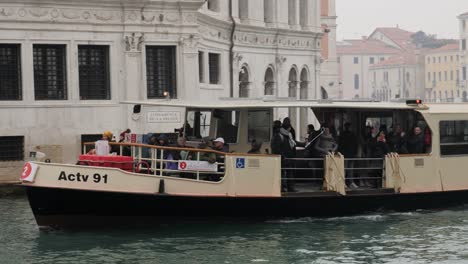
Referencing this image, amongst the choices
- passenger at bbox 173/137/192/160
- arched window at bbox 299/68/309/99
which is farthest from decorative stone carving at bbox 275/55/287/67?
passenger at bbox 173/137/192/160

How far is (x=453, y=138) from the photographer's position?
25531mm

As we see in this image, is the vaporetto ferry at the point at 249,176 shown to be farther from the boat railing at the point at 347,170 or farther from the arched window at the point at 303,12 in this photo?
the arched window at the point at 303,12

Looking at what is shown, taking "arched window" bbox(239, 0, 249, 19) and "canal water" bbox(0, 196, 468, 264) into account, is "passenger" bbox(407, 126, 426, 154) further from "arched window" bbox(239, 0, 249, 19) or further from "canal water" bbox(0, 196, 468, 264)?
"arched window" bbox(239, 0, 249, 19)

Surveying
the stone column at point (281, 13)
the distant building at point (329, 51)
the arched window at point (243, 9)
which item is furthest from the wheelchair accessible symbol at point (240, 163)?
the distant building at point (329, 51)

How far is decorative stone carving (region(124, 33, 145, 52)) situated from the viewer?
3284cm

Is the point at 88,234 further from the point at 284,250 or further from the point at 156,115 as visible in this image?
the point at 156,115

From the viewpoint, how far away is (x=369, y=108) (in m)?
24.3

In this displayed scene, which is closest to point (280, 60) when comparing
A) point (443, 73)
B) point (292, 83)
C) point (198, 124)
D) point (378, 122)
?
point (292, 83)

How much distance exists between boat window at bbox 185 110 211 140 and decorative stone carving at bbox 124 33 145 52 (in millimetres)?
8110

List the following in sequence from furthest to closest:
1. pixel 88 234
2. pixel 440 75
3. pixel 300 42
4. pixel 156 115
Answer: pixel 440 75, pixel 300 42, pixel 156 115, pixel 88 234

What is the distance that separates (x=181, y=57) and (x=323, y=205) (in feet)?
36.1

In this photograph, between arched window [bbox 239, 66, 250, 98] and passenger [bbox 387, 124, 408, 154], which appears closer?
passenger [bbox 387, 124, 408, 154]

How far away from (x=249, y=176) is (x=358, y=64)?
566 feet

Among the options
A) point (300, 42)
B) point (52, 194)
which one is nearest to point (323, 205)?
point (52, 194)
